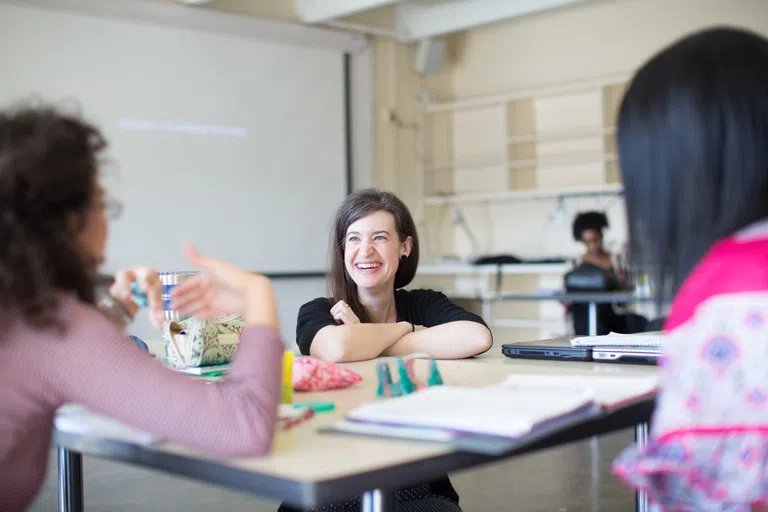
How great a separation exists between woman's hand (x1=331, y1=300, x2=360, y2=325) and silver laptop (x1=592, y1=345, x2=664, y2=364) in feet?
1.92

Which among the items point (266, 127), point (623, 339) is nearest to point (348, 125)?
point (266, 127)

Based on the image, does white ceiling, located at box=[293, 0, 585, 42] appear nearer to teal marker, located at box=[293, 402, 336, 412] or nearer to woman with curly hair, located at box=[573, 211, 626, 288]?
woman with curly hair, located at box=[573, 211, 626, 288]

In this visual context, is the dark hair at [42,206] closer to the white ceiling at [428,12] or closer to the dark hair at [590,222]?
the dark hair at [590,222]

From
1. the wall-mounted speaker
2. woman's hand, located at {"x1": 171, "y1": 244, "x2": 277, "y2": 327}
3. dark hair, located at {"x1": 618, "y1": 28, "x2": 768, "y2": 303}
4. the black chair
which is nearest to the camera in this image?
dark hair, located at {"x1": 618, "y1": 28, "x2": 768, "y2": 303}

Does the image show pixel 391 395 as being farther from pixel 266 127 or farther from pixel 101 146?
pixel 266 127

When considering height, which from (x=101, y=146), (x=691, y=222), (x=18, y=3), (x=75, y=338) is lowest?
(x=75, y=338)

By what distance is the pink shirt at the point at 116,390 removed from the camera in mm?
1001

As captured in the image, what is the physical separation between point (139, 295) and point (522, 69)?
22.9 ft

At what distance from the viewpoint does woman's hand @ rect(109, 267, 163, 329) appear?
1.30 metres

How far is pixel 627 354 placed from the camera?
1.83 meters

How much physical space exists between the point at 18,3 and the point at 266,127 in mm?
1993

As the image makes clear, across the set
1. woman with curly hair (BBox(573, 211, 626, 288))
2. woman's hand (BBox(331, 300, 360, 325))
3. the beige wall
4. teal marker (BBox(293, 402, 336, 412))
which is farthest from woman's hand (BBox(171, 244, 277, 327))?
the beige wall

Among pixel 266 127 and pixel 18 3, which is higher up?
pixel 18 3

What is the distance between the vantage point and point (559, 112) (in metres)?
7.68
